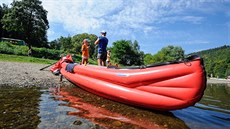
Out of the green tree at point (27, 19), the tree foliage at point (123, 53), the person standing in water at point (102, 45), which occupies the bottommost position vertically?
the person standing in water at point (102, 45)

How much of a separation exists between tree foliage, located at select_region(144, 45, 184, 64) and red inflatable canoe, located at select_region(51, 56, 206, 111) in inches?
3623

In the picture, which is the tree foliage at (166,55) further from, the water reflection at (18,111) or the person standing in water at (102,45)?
the water reflection at (18,111)

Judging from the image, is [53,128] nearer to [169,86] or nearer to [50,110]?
[50,110]

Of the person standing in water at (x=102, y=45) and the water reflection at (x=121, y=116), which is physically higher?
the person standing in water at (x=102, y=45)

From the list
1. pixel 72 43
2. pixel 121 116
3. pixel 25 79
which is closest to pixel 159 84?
pixel 121 116

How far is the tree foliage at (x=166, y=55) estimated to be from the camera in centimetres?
9844

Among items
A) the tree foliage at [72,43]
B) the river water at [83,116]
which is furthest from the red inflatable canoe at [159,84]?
the tree foliage at [72,43]

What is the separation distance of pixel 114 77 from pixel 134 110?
1.23 metres

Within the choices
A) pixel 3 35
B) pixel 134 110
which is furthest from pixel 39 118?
pixel 3 35

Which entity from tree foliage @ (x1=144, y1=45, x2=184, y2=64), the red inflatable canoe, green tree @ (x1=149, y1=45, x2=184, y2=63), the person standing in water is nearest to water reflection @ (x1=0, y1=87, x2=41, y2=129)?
the red inflatable canoe

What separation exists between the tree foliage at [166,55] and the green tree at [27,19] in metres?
60.0

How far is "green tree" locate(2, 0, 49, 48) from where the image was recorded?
4534cm

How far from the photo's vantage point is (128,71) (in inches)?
261

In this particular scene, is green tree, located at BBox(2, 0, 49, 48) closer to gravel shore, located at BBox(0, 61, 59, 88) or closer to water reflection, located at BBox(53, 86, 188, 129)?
gravel shore, located at BBox(0, 61, 59, 88)
